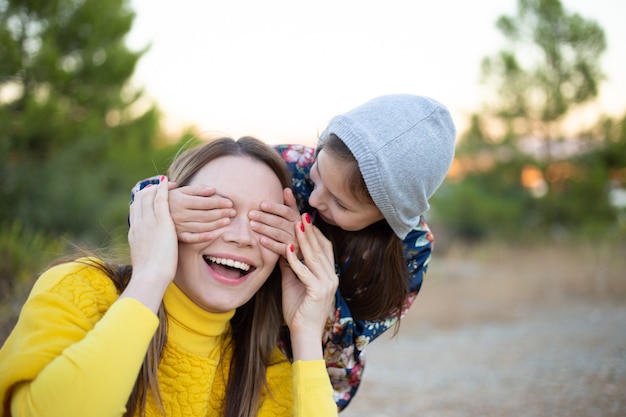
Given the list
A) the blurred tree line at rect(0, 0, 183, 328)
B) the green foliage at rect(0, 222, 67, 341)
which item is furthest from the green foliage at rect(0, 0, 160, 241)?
the green foliage at rect(0, 222, 67, 341)

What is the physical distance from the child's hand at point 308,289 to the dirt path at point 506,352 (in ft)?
2.79

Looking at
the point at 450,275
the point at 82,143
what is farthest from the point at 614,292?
the point at 82,143

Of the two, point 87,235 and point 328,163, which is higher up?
point 328,163

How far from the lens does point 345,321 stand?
2816 millimetres

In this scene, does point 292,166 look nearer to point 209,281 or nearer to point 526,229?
point 209,281

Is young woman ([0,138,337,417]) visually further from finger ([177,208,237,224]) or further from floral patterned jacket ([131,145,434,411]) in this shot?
floral patterned jacket ([131,145,434,411])

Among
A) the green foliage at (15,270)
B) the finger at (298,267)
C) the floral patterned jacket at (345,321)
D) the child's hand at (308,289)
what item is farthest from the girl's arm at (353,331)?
the green foliage at (15,270)

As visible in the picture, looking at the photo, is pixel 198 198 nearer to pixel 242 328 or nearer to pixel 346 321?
pixel 242 328

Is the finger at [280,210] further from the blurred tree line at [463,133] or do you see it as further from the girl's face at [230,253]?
the blurred tree line at [463,133]

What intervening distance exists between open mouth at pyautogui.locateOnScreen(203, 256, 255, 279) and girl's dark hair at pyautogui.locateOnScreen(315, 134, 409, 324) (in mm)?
717

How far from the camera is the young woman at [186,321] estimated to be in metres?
1.69

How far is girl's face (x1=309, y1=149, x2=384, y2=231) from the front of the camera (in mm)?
2621

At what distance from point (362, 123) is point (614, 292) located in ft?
33.8

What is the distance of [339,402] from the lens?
3221 millimetres
